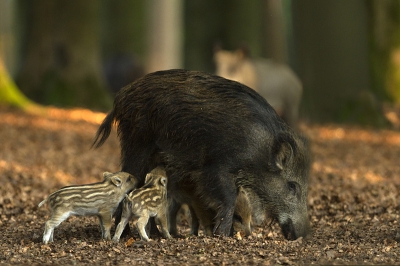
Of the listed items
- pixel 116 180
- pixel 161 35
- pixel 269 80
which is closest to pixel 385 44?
pixel 269 80

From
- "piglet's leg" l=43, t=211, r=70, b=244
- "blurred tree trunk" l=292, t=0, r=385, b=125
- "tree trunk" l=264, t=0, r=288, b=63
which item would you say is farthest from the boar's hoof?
"tree trunk" l=264, t=0, r=288, b=63

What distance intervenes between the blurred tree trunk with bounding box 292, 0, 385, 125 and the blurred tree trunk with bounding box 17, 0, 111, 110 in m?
4.96

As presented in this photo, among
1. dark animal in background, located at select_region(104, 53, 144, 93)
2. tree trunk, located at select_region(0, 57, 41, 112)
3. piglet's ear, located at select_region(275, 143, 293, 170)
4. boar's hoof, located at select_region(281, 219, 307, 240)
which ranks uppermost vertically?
piglet's ear, located at select_region(275, 143, 293, 170)

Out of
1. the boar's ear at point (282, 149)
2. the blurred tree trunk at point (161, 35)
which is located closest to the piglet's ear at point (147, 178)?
the boar's ear at point (282, 149)

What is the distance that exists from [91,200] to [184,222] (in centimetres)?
211

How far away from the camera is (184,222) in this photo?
8.66 metres

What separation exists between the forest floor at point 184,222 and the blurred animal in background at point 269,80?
0.90m

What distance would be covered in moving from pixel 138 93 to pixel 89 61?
35.7 feet

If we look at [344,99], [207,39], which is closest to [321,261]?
[344,99]

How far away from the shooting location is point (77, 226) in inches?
301

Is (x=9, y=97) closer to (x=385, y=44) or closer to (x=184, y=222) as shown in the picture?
(x=184, y=222)

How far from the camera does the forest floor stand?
5996 millimetres

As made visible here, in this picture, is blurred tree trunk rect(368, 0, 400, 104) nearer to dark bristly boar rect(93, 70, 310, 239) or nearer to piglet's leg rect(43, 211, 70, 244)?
dark bristly boar rect(93, 70, 310, 239)

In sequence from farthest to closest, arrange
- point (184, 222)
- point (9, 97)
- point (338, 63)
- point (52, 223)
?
point (338, 63) < point (9, 97) < point (184, 222) < point (52, 223)
